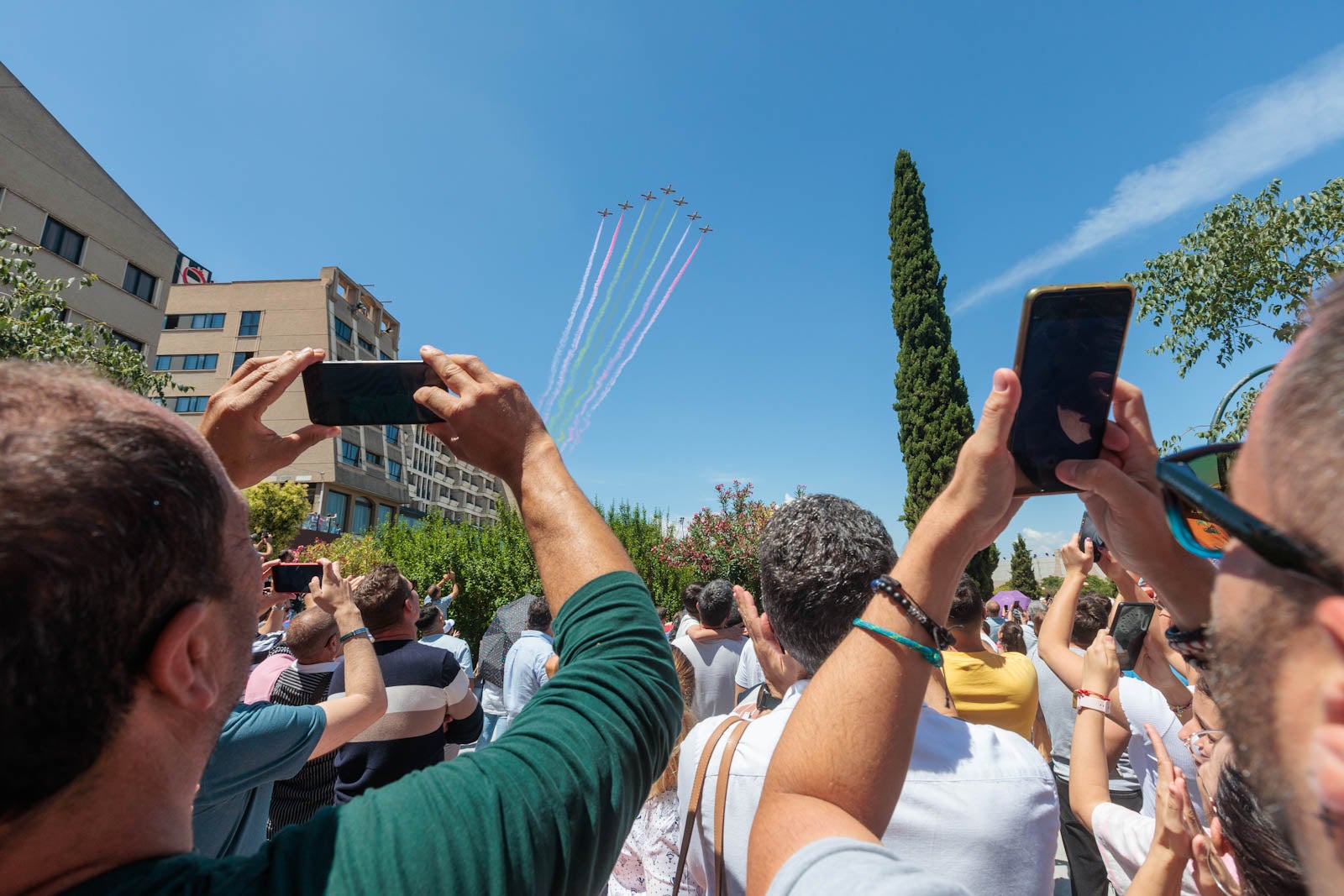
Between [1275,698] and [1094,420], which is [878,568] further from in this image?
[1275,698]

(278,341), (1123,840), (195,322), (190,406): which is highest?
(195,322)

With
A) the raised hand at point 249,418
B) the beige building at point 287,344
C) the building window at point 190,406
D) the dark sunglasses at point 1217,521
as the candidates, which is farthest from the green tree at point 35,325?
the building window at point 190,406

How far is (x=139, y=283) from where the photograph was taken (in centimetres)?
3212

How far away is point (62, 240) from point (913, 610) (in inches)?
1509

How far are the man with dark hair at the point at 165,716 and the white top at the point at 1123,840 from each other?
1.73 meters

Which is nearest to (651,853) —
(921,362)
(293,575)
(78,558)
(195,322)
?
(293,575)

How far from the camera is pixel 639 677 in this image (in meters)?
1.22

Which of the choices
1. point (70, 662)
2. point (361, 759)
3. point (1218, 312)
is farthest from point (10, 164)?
point (1218, 312)

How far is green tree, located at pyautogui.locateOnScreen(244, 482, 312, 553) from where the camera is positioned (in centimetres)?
3353

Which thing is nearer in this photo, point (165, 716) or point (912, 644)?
point (165, 716)

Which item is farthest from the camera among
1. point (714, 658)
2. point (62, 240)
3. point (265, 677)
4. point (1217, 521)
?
point (62, 240)

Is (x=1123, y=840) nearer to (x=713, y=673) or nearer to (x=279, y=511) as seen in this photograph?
(x=713, y=673)

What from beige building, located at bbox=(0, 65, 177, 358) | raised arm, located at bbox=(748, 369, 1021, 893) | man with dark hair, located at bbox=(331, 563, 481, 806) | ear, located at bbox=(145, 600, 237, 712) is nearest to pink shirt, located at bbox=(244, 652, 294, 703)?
man with dark hair, located at bbox=(331, 563, 481, 806)

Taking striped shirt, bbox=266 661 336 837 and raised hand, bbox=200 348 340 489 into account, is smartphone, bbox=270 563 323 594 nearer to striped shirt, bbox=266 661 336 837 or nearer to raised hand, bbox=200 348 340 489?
striped shirt, bbox=266 661 336 837
